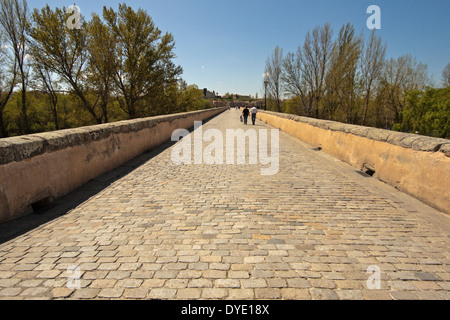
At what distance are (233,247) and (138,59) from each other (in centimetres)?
2965

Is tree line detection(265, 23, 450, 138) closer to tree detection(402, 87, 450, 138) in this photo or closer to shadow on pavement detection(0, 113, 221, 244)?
tree detection(402, 87, 450, 138)

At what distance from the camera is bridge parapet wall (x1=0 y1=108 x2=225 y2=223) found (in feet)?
10.8

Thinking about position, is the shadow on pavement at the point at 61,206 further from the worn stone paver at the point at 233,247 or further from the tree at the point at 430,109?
the tree at the point at 430,109

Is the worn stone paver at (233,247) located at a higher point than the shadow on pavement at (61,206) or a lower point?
lower

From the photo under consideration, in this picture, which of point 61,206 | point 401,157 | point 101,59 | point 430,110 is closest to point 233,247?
point 61,206

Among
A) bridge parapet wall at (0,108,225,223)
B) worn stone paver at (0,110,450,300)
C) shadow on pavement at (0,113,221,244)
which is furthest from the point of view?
bridge parapet wall at (0,108,225,223)

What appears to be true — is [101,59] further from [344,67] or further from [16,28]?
[344,67]

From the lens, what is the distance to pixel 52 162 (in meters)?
4.06

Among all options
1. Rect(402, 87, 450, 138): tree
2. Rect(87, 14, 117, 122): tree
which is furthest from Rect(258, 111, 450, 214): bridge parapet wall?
Rect(402, 87, 450, 138): tree

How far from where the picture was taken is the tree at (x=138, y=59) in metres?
26.1

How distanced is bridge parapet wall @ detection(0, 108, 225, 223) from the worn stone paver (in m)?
0.59

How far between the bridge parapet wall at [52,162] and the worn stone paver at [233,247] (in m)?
0.59

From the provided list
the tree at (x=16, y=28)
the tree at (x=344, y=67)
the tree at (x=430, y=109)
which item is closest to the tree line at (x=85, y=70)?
the tree at (x=16, y=28)

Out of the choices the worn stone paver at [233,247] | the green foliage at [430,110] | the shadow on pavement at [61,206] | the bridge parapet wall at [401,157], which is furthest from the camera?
the green foliage at [430,110]
